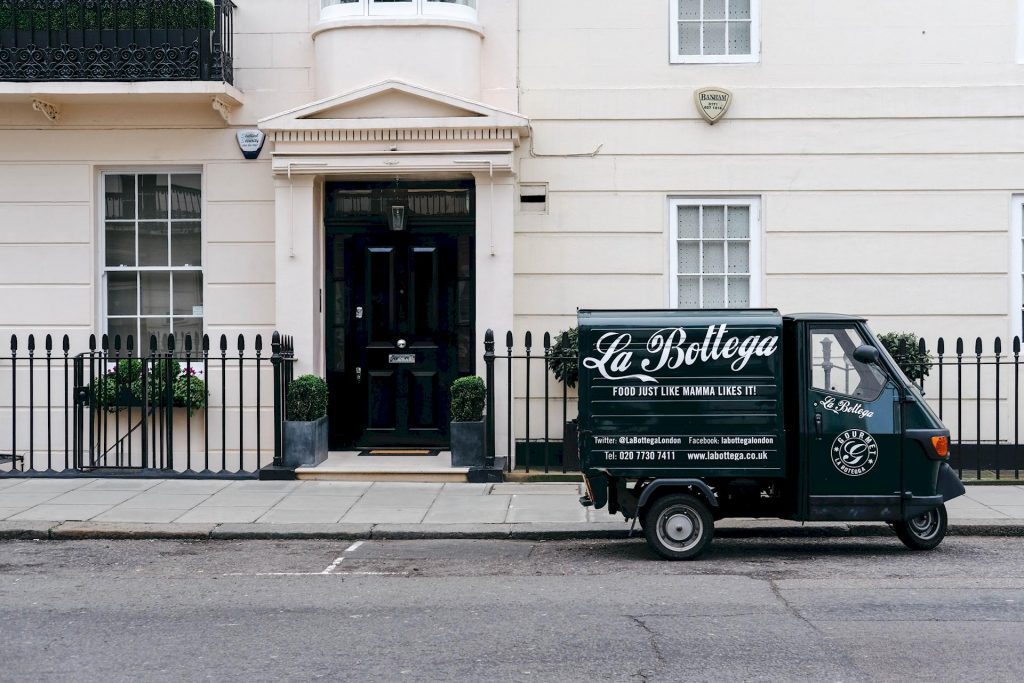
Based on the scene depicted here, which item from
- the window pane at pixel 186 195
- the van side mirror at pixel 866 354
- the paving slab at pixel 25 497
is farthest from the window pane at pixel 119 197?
the van side mirror at pixel 866 354

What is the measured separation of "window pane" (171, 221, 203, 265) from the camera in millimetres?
13297

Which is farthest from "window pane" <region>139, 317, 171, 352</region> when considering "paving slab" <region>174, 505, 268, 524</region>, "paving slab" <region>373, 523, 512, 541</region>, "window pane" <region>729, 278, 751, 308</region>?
"window pane" <region>729, 278, 751, 308</region>

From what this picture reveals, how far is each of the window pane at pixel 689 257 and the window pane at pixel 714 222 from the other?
18 cm

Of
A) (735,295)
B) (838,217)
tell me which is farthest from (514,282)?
(838,217)

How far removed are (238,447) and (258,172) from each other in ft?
10.2

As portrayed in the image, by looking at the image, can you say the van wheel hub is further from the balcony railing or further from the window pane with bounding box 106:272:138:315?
the window pane with bounding box 106:272:138:315

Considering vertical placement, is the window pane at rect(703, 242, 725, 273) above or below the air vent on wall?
below

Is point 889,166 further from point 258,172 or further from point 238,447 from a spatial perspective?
point 238,447

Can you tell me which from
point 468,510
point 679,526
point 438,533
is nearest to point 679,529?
point 679,526

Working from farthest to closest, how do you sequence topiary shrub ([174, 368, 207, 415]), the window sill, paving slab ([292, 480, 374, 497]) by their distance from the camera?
topiary shrub ([174, 368, 207, 415]) → the window sill → paving slab ([292, 480, 374, 497])

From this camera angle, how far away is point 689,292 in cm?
1288

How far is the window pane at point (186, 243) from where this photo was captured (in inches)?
523

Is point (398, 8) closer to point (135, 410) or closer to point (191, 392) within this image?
point (191, 392)

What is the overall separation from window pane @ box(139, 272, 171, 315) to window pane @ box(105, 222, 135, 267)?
10.6 inches
